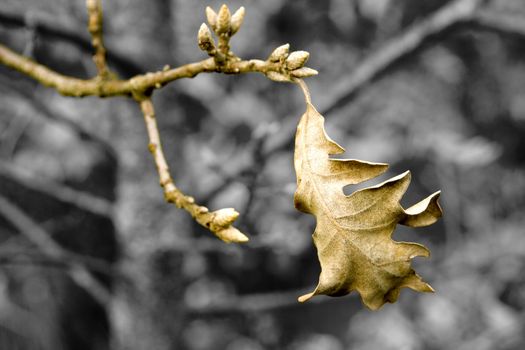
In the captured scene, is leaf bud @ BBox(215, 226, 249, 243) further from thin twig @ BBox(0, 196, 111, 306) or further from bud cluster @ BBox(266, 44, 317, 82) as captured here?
thin twig @ BBox(0, 196, 111, 306)

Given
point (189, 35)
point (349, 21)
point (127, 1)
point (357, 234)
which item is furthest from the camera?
point (349, 21)

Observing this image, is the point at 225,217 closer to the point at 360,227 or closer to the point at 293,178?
the point at 360,227

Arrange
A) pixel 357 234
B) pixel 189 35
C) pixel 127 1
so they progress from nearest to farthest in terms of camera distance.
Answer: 1. pixel 357 234
2. pixel 127 1
3. pixel 189 35

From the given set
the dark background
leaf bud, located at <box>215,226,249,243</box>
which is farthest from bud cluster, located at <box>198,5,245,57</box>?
the dark background

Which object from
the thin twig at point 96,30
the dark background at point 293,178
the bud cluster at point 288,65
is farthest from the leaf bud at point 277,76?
the dark background at point 293,178

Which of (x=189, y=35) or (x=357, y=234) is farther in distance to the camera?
(x=189, y=35)

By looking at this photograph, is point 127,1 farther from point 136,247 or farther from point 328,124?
point 328,124

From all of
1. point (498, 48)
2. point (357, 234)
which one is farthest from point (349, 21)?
point (357, 234)

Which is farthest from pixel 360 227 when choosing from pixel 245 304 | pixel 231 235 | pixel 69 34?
pixel 245 304
